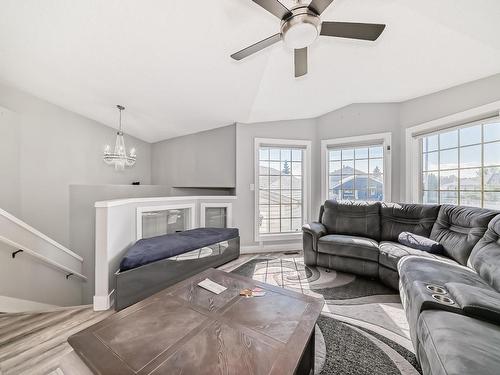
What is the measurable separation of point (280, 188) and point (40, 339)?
11.5 ft

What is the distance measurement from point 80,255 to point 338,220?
4646 mm

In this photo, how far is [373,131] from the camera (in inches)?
139

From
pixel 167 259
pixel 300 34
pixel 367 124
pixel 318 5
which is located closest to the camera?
pixel 318 5

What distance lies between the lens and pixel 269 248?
389 cm

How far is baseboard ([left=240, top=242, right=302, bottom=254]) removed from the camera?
3820 mm

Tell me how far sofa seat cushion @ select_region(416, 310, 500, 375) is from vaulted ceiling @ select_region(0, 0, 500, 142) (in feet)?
7.24

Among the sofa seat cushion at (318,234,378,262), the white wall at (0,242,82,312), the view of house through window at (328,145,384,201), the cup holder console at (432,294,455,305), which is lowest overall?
the white wall at (0,242,82,312)

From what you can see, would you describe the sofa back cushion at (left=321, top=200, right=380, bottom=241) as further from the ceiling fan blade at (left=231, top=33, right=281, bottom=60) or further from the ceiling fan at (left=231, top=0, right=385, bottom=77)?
the ceiling fan blade at (left=231, top=33, right=281, bottom=60)

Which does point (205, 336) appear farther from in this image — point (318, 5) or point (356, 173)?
point (356, 173)

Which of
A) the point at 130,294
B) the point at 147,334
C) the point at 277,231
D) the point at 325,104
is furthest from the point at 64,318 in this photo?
the point at 325,104

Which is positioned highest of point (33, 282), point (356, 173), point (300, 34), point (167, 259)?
point (300, 34)

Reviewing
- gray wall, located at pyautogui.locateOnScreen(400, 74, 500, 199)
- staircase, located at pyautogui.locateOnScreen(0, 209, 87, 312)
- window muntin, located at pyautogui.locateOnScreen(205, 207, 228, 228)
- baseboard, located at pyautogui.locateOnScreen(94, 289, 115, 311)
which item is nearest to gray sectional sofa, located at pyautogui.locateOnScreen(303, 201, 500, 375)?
gray wall, located at pyautogui.locateOnScreen(400, 74, 500, 199)

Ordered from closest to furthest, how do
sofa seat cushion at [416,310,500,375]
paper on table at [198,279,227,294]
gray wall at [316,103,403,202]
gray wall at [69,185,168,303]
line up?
1. sofa seat cushion at [416,310,500,375]
2. paper on table at [198,279,227,294]
3. gray wall at [316,103,403,202]
4. gray wall at [69,185,168,303]

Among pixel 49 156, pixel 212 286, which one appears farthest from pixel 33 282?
pixel 212 286
